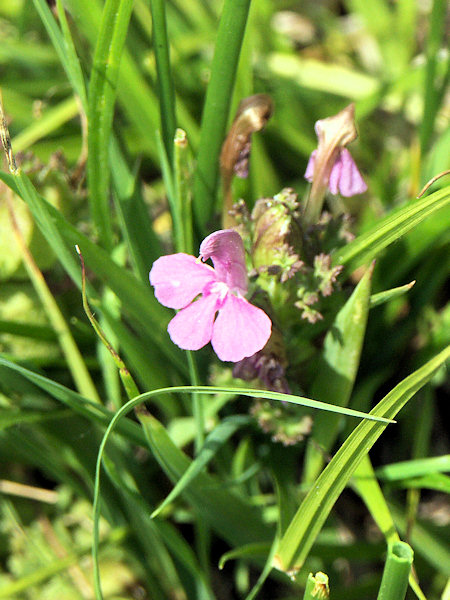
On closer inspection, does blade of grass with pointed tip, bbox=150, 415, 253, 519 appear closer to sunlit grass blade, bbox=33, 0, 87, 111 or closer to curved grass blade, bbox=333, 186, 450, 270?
curved grass blade, bbox=333, 186, 450, 270

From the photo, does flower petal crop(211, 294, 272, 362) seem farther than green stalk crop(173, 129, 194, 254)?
No

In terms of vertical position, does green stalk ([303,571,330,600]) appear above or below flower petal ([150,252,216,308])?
below

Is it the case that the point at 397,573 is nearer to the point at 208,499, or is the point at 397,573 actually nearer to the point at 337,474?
the point at 337,474

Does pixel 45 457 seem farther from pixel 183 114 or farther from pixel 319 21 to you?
pixel 319 21

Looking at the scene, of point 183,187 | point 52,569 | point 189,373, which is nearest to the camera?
point 183,187

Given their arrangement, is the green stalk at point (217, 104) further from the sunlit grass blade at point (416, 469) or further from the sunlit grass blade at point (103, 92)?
the sunlit grass blade at point (416, 469)

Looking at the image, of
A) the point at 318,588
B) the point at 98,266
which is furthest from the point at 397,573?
the point at 98,266

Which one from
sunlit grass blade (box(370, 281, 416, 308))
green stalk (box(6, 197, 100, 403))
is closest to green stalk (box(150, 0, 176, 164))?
green stalk (box(6, 197, 100, 403))

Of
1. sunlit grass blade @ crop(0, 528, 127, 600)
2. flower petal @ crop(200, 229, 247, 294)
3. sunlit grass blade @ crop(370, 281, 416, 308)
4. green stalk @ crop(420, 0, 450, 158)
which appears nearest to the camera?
flower petal @ crop(200, 229, 247, 294)
